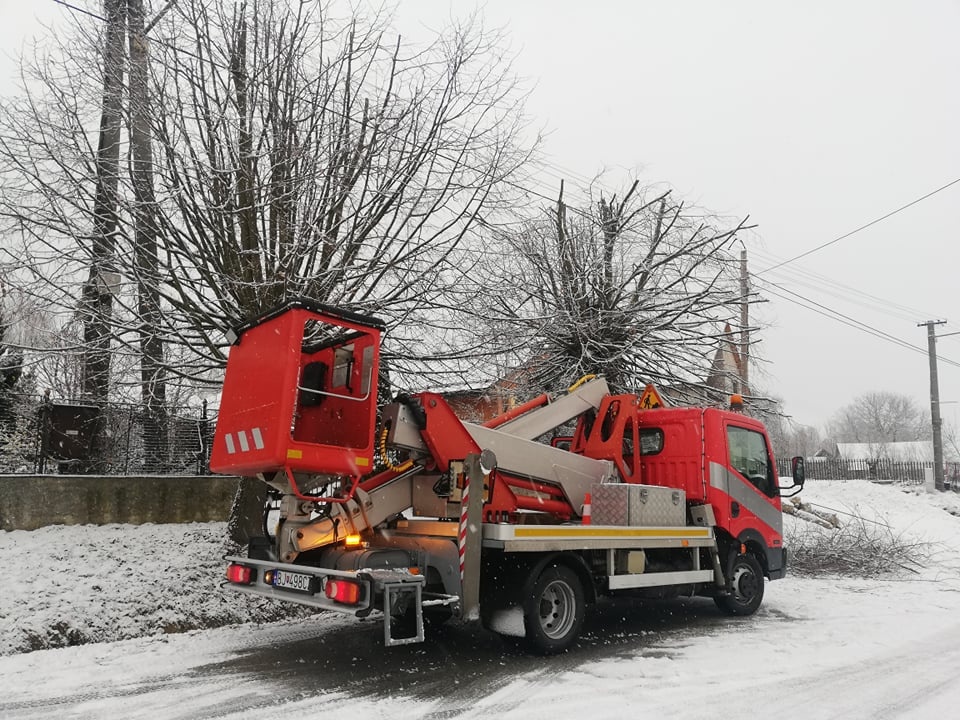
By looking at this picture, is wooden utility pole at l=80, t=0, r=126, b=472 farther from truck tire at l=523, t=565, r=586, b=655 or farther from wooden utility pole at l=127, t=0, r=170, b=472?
truck tire at l=523, t=565, r=586, b=655

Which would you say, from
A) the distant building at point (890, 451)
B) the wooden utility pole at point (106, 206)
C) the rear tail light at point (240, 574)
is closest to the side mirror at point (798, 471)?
the rear tail light at point (240, 574)

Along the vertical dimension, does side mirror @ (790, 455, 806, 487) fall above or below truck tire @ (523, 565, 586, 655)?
above

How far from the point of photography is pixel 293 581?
593 centimetres

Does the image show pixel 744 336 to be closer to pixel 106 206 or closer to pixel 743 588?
pixel 743 588

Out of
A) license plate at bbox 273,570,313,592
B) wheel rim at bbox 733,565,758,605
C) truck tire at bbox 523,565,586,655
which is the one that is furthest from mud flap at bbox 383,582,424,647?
wheel rim at bbox 733,565,758,605

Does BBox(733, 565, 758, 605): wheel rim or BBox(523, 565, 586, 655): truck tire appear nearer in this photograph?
BBox(523, 565, 586, 655): truck tire

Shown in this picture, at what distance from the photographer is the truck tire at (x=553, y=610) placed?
6328 mm

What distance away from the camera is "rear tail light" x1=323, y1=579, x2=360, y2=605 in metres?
5.39

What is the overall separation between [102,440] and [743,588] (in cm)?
899

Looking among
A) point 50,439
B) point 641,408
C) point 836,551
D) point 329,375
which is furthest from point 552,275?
point 50,439

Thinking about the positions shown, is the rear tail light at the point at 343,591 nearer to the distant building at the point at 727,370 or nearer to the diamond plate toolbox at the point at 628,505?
the diamond plate toolbox at the point at 628,505

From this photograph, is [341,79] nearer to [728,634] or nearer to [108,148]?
[108,148]

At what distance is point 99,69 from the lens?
26.6 ft

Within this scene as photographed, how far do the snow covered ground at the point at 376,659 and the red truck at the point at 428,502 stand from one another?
1.66ft
